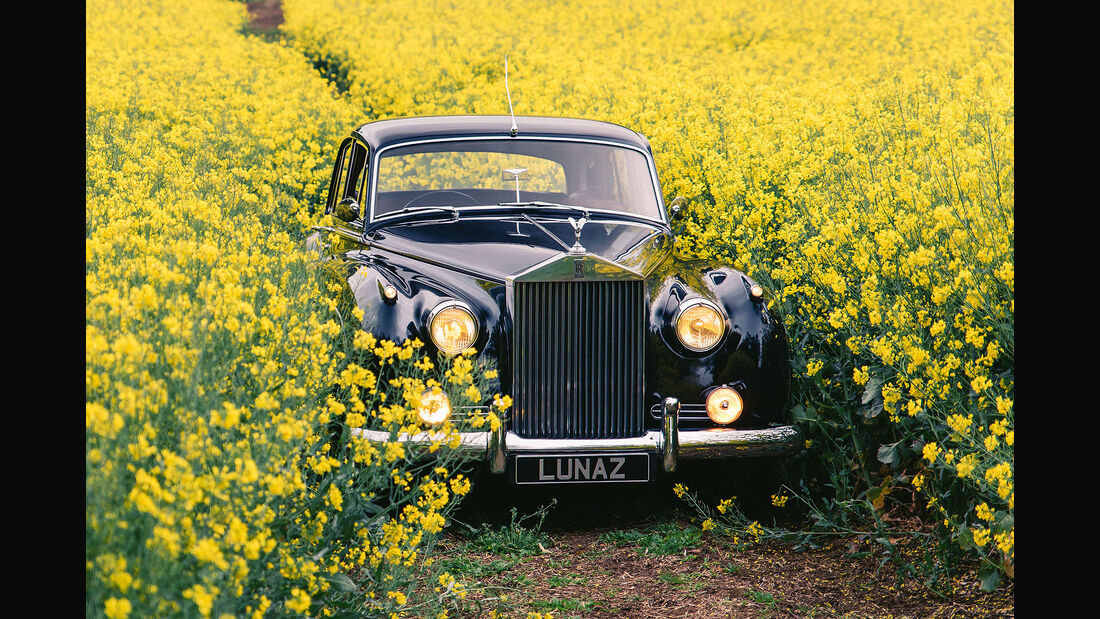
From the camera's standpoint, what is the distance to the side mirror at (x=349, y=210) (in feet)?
16.8

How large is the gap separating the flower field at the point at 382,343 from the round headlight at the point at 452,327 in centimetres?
11

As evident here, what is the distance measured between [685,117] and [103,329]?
6.75m

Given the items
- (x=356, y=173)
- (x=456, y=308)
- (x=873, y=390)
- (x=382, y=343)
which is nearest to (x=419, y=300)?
(x=456, y=308)

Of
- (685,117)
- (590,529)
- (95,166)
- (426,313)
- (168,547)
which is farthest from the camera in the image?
(685,117)

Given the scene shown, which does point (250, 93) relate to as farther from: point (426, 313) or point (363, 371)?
point (363, 371)

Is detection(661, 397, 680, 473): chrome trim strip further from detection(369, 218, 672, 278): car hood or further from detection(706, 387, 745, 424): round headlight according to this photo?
detection(369, 218, 672, 278): car hood

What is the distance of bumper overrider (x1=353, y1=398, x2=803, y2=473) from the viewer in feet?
12.7

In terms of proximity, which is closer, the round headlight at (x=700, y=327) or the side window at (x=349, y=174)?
the round headlight at (x=700, y=327)

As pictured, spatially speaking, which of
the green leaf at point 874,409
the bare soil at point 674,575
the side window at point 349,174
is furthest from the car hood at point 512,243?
the green leaf at point 874,409

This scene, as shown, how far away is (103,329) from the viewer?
7.88 ft

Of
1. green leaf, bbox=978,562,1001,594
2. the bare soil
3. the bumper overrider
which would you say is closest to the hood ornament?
the bumper overrider

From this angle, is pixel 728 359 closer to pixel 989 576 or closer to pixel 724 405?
pixel 724 405

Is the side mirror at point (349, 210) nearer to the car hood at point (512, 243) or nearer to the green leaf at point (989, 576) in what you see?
the car hood at point (512, 243)

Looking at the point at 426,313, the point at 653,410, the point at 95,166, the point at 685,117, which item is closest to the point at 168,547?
the point at 426,313
